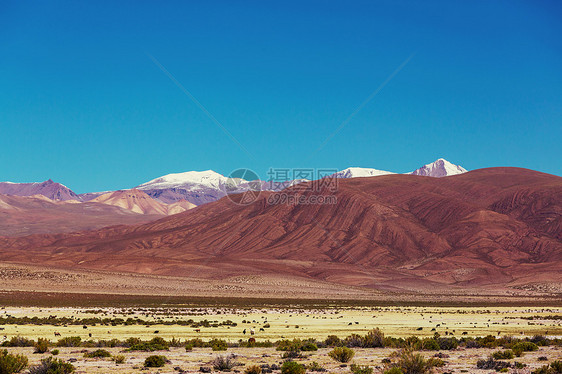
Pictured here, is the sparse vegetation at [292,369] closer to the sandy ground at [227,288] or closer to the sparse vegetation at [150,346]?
the sparse vegetation at [150,346]

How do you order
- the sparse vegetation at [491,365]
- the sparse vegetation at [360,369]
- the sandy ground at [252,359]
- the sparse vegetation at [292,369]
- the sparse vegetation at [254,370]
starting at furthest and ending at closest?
the sparse vegetation at [491,365]
the sandy ground at [252,359]
the sparse vegetation at [360,369]
the sparse vegetation at [254,370]
the sparse vegetation at [292,369]

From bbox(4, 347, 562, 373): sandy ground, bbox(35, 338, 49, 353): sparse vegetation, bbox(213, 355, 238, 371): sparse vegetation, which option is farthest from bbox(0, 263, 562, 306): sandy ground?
bbox(213, 355, 238, 371): sparse vegetation

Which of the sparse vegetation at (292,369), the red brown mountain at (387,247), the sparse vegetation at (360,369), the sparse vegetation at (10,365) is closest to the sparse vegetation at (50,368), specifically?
the sparse vegetation at (10,365)

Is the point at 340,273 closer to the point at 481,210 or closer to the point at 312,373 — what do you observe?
the point at 481,210

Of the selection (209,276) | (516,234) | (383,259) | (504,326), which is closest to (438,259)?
(383,259)

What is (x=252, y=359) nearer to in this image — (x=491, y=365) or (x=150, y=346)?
(x=150, y=346)

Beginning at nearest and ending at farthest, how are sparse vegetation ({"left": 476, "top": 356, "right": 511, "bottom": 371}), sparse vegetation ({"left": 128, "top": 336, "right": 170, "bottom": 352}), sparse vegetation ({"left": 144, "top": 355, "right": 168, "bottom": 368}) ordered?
1. sparse vegetation ({"left": 144, "top": 355, "right": 168, "bottom": 368})
2. sparse vegetation ({"left": 476, "top": 356, "right": 511, "bottom": 371})
3. sparse vegetation ({"left": 128, "top": 336, "right": 170, "bottom": 352})

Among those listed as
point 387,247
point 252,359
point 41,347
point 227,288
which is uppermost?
point 387,247

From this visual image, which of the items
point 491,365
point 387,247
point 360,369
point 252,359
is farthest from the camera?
point 387,247

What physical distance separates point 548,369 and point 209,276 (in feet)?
388

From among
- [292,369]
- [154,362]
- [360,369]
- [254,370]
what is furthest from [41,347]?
[360,369]

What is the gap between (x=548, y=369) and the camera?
21.2 meters

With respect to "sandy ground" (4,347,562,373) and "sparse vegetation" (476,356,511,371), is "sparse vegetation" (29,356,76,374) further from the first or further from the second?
"sparse vegetation" (476,356,511,371)

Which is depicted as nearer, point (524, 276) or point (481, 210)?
point (524, 276)
